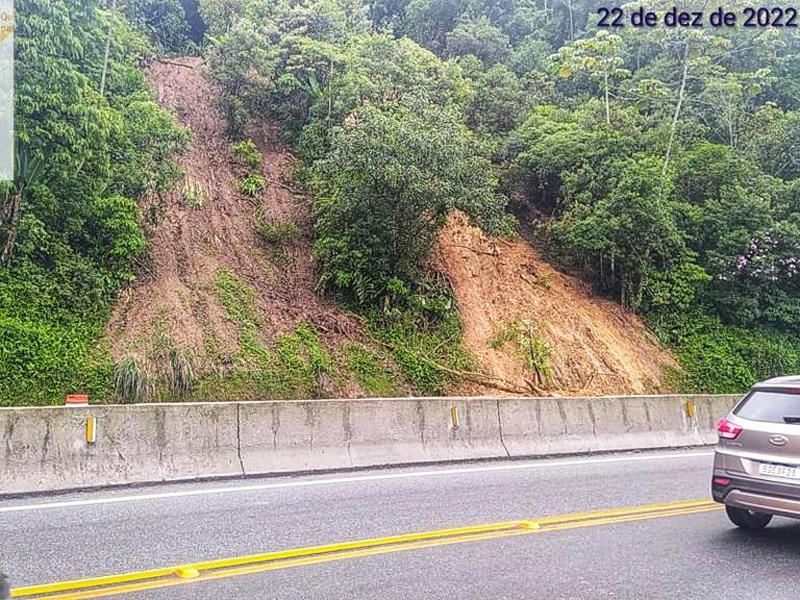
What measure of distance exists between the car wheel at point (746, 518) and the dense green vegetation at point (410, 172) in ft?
32.3

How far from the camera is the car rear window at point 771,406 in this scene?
682cm

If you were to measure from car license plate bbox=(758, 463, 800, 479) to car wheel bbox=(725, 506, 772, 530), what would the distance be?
78cm

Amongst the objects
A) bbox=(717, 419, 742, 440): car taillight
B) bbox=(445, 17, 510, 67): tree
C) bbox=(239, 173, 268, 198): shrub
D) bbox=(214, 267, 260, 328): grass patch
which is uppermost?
bbox=(445, 17, 510, 67): tree

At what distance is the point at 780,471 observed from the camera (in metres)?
6.49

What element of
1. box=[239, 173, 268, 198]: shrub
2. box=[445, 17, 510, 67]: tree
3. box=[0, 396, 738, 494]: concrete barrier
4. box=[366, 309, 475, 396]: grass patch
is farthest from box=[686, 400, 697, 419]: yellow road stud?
box=[445, 17, 510, 67]: tree

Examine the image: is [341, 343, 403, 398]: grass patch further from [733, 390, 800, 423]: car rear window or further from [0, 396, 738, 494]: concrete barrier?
[733, 390, 800, 423]: car rear window

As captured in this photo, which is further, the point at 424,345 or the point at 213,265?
the point at 213,265

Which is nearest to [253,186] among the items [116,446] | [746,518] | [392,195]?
[392,195]

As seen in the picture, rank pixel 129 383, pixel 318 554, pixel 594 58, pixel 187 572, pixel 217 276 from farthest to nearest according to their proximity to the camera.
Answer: pixel 594 58, pixel 217 276, pixel 129 383, pixel 318 554, pixel 187 572

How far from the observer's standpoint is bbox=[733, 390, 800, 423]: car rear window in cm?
682

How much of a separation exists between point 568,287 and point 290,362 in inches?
407

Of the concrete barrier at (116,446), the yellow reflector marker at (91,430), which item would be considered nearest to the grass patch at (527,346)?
the concrete barrier at (116,446)

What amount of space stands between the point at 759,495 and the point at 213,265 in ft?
48.2

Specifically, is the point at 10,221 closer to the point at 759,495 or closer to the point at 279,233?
the point at 279,233
